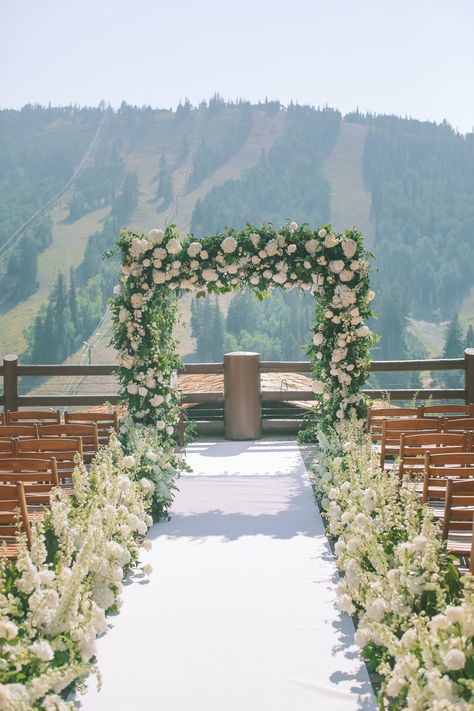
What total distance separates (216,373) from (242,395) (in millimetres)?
560

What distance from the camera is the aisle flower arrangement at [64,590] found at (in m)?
3.04

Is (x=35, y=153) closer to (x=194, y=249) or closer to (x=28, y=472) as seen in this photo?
(x=194, y=249)

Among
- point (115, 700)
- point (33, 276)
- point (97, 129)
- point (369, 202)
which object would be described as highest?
point (97, 129)

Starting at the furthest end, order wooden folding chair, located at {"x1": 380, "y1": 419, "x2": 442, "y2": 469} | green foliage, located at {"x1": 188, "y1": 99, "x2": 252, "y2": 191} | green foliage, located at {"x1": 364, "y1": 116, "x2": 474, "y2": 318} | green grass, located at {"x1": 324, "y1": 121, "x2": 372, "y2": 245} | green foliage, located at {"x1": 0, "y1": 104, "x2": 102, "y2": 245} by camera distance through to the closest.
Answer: green foliage, located at {"x1": 188, "y1": 99, "x2": 252, "y2": 191} < green foliage, located at {"x1": 0, "y1": 104, "x2": 102, "y2": 245} < green grass, located at {"x1": 324, "y1": 121, "x2": 372, "y2": 245} < green foliage, located at {"x1": 364, "y1": 116, "x2": 474, "y2": 318} < wooden folding chair, located at {"x1": 380, "y1": 419, "x2": 442, "y2": 469}

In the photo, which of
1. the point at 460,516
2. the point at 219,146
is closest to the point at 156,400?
the point at 460,516

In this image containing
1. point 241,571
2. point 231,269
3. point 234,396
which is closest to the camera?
point 241,571

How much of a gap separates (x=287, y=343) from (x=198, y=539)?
193ft

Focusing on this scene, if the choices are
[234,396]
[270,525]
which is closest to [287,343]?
[234,396]

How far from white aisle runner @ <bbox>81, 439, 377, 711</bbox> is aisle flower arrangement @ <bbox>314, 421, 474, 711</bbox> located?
0.27 meters

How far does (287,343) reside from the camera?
213 feet

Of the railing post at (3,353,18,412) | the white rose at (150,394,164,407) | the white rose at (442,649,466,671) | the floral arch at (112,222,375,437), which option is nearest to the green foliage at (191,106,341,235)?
the railing post at (3,353,18,412)

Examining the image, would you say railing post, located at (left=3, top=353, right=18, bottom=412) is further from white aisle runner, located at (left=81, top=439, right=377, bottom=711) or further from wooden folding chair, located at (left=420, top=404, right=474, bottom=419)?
wooden folding chair, located at (left=420, top=404, right=474, bottom=419)

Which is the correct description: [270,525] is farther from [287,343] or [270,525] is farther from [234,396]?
[287,343]

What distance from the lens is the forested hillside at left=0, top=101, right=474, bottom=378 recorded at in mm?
71562
